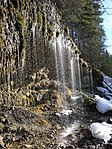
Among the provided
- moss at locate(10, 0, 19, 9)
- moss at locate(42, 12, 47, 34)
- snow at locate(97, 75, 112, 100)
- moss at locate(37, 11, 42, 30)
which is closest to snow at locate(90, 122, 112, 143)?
moss at locate(10, 0, 19, 9)

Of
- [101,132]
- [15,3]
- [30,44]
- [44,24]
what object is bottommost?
[101,132]

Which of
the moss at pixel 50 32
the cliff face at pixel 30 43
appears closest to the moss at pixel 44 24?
the cliff face at pixel 30 43

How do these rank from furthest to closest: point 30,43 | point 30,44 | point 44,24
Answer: point 44,24 → point 30,44 → point 30,43

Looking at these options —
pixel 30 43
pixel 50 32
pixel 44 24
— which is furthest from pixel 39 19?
pixel 50 32

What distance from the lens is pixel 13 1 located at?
9.73m

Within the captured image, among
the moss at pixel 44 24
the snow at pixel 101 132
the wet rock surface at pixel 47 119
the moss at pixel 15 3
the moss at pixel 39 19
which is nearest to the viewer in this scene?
the wet rock surface at pixel 47 119

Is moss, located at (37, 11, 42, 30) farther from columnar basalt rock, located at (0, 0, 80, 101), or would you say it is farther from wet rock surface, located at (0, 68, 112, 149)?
wet rock surface, located at (0, 68, 112, 149)

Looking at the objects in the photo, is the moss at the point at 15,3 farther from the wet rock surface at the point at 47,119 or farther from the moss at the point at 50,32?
the moss at the point at 50,32

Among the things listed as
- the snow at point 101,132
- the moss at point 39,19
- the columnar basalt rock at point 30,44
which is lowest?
the snow at point 101,132

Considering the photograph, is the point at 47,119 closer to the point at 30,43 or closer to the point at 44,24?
the point at 30,43

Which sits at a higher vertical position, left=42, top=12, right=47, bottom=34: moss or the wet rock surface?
left=42, top=12, right=47, bottom=34: moss

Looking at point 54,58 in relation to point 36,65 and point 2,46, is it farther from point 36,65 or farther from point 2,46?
point 2,46

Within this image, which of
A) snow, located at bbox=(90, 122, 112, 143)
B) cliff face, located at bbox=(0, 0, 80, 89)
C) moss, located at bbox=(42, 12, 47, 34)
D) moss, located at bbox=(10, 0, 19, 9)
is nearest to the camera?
snow, located at bbox=(90, 122, 112, 143)

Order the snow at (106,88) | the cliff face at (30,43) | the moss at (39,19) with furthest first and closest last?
the snow at (106,88)
the moss at (39,19)
the cliff face at (30,43)
